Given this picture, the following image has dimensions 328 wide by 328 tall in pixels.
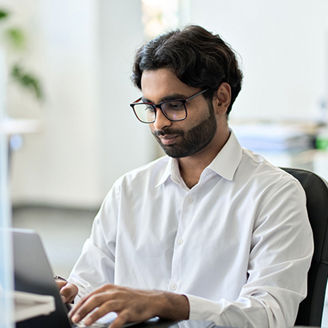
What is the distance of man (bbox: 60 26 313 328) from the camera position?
130 centimetres

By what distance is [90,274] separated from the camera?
154 centimetres

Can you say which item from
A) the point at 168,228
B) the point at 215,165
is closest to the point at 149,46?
the point at 215,165

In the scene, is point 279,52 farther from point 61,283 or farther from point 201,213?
point 61,283

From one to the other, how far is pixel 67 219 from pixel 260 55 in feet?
7.37

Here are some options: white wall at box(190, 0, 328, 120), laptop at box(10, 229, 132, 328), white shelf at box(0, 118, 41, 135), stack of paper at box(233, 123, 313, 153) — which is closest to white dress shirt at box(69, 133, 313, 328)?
laptop at box(10, 229, 132, 328)

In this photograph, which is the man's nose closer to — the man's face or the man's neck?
the man's face

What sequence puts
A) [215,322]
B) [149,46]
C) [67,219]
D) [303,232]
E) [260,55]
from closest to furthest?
[215,322], [303,232], [149,46], [260,55], [67,219]

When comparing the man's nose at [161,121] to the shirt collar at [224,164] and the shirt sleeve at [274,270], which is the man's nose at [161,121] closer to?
the shirt collar at [224,164]

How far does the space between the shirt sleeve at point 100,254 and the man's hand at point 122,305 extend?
1.27ft

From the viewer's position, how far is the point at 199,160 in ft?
5.06

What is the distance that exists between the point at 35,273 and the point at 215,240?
1.63 ft

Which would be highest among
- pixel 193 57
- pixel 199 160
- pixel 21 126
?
pixel 193 57

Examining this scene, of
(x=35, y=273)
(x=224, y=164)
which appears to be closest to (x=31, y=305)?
(x=35, y=273)

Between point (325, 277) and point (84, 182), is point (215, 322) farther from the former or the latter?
point (84, 182)
